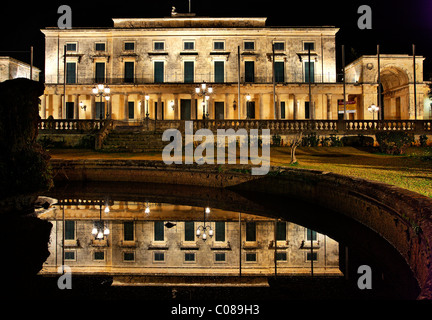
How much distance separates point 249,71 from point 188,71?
20.9 feet

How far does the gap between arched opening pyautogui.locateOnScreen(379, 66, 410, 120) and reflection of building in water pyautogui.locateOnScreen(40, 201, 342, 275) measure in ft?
112

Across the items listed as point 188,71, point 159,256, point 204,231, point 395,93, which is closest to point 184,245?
Result: point 159,256

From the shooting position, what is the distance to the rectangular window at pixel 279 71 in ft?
129

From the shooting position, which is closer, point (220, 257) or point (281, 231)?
point (220, 257)

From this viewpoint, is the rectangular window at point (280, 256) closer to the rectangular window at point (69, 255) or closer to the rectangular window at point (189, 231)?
the rectangular window at point (189, 231)

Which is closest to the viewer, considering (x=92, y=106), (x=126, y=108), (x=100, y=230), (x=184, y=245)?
(x=184, y=245)

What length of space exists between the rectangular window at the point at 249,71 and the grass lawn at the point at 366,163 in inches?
723

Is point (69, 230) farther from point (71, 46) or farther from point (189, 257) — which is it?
point (71, 46)

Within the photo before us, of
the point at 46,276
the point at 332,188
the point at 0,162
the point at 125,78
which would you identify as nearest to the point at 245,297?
the point at 46,276

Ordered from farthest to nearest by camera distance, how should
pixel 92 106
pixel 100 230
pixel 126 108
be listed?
pixel 92 106 → pixel 126 108 → pixel 100 230

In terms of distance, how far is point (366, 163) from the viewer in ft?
51.5
